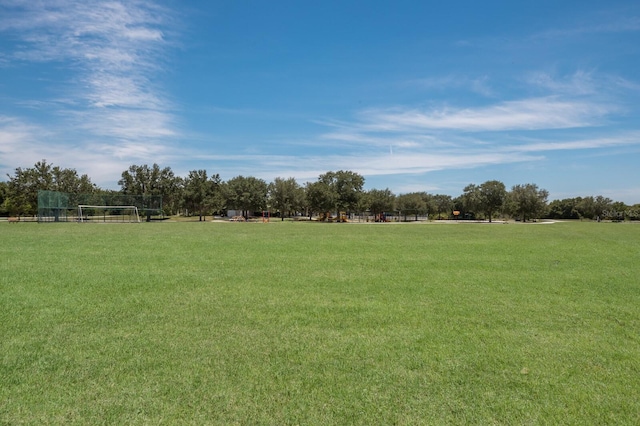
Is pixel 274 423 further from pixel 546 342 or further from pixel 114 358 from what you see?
pixel 546 342

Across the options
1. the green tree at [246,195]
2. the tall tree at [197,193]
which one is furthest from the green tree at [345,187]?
the tall tree at [197,193]

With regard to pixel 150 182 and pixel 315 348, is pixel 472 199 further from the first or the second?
pixel 315 348

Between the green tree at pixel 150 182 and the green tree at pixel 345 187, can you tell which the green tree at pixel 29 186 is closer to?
the green tree at pixel 150 182

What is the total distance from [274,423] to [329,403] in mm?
578

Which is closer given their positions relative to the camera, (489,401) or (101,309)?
(489,401)

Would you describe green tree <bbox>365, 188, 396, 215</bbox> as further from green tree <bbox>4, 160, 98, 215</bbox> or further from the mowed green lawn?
the mowed green lawn

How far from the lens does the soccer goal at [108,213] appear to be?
2055 inches

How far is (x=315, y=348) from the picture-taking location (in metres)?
5.08

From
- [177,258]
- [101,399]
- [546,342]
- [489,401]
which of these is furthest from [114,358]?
[177,258]

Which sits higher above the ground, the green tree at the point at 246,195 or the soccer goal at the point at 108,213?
the green tree at the point at 246,195

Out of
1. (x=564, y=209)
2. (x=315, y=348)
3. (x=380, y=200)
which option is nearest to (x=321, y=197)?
(x=380, y=200)

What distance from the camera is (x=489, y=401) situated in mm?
3811

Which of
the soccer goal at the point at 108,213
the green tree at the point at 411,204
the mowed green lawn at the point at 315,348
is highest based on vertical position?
the green tree at the point at 411,204

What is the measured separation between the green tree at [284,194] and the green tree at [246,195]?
2.59 metres
